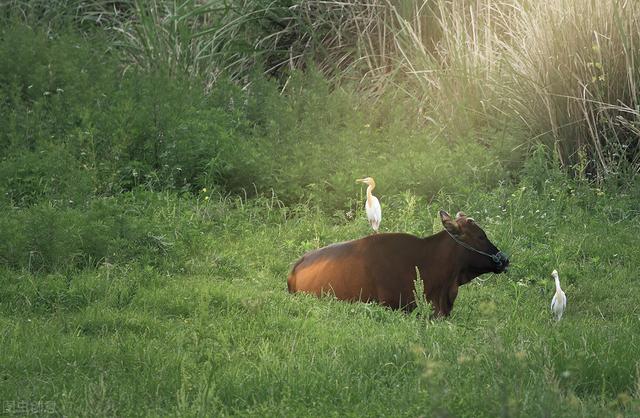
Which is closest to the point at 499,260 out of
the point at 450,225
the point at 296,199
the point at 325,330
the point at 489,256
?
the point at 489,256

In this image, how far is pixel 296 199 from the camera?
9008mm

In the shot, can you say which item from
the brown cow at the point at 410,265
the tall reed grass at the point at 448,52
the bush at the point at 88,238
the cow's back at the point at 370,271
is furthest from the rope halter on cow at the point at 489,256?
the tall reed grass at the point at 448,52

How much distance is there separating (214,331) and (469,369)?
144cm

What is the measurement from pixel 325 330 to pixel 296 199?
3576 millimetres

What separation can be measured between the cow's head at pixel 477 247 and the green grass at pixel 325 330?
0.26m

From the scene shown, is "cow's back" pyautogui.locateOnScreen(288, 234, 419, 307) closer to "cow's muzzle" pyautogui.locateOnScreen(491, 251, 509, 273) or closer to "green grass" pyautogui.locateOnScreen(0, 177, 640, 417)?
"green grass" pyautogui.locateOnScreen(0, 177, 640, 417)

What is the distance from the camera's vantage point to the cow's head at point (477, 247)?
20.5 ft

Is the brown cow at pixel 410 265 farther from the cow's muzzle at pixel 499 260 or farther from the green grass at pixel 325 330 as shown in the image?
the green grass at pixel 325 330

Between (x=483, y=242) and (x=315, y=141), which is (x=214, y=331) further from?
(x=315, y=141)

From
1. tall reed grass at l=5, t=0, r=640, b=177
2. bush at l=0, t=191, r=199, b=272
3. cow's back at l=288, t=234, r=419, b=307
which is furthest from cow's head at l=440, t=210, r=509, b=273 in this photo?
tall reed grass at l=5, t=0, r=640, b=177

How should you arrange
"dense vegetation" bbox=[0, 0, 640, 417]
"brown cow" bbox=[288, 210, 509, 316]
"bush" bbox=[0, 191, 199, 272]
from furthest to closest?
1. "bush" bbox=[0, 191, 199, 272]
2. "brown cow" bbox=[288, 210, 509, 316]
3. "dense vegetation" bbox=[0, 0, 640, 417]

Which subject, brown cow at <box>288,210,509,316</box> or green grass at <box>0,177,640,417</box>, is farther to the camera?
brown cow at <box>288,210,509,316</box>

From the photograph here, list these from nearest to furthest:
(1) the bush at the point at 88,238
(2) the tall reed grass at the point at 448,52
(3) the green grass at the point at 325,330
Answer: (3) the green grass at the point at 325,330
(1) the bush at the point at 88,238
(2) the tall reed grass at the point at 448,52

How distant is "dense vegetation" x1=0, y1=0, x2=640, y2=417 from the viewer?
451 centimetres
